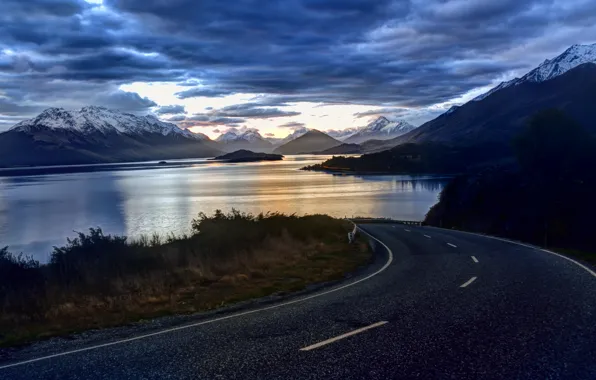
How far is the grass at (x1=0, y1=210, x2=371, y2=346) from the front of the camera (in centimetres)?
1328

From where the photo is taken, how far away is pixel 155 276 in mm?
17984

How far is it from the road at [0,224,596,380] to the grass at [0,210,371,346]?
7.26ft

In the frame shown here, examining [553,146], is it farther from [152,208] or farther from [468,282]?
[468,282]

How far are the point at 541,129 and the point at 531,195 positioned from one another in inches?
→ 756

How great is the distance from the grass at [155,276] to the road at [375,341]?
221 centimetres

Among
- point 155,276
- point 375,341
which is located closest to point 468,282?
point 375,341

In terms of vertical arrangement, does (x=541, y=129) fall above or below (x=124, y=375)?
above

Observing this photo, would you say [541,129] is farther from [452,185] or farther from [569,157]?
[452,185]

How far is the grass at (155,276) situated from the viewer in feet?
43.6

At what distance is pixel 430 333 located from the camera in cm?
988

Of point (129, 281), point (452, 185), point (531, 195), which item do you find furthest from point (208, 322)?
point (452, 185)

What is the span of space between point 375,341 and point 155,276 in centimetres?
1056

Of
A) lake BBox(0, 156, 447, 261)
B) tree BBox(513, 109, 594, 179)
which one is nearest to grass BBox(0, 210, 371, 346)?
lake BBox(0, 156, 447, 261)

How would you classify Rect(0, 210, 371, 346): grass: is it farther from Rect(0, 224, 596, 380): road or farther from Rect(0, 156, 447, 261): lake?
Rect(0, 156, 447, 261): lake
